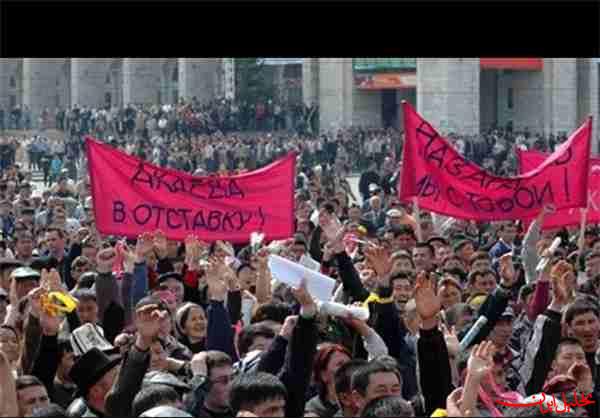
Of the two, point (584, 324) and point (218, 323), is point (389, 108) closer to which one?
point (584, 324)

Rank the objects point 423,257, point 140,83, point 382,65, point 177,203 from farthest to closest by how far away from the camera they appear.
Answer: point 140,83
point 382,65
point 423,257
point 177,203

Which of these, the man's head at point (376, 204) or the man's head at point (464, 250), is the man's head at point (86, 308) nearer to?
the man's head at point (464, 250)

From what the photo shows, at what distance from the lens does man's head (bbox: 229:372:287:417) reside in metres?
6.33

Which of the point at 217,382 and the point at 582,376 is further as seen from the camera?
the point at 582,376

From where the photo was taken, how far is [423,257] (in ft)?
40.7

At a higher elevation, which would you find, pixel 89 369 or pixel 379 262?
pixel 379 262

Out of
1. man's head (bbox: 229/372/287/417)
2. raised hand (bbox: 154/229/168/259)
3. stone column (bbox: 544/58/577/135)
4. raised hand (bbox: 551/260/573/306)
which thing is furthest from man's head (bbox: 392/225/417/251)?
stone column (bbox: 544/58/577/135)

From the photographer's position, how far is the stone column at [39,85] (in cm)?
5850

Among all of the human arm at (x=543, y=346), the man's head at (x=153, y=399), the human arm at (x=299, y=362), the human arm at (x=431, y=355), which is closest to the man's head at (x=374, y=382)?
the human arm at (x=299, y=362)

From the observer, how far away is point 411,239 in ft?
45.7

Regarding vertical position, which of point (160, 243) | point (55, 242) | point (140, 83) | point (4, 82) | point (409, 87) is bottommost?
point (55, 242)

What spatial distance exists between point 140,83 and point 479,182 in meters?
43.5

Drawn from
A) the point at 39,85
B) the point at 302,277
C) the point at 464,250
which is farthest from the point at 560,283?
the point at 39,85

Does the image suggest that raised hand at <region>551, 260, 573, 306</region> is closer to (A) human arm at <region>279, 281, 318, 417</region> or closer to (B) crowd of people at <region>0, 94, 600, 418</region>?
(B) crowd of people at <region>0, 94, 600, 418</region>
